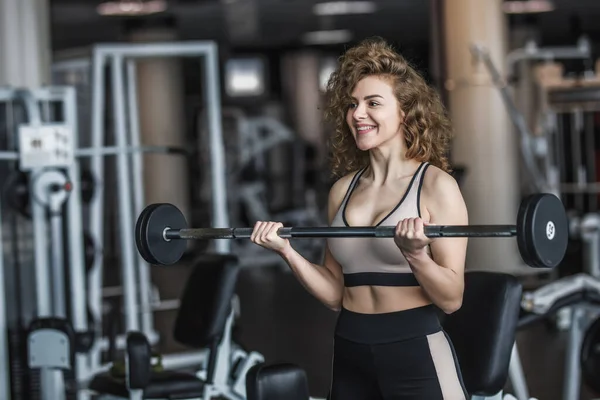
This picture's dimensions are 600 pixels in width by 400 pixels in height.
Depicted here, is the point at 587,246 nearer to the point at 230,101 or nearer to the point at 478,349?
the point at 478,349

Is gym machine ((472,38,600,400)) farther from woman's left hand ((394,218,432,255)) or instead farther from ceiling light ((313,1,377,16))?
ceiling light ((313,1,377,16))

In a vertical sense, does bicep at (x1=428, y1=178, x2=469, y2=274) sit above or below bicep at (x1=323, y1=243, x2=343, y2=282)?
above

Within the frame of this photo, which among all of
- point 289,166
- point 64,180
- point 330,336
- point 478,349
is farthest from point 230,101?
point 478,349

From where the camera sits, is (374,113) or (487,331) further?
(487,331)

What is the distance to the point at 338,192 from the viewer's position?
6.59 feet

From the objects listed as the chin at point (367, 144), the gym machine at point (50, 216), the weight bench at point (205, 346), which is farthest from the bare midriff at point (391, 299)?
the gym machine at point (50, 216)

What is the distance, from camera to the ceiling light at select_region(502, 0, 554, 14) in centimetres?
1178

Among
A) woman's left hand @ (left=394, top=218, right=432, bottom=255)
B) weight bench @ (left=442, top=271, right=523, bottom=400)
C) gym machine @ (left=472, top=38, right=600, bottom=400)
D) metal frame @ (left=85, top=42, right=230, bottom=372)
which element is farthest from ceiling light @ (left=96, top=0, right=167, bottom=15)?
woman's left hand @ (left=394, top=218, right=432, bottom=255)

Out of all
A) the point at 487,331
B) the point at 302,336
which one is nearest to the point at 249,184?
the point at 302,336

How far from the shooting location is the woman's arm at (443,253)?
1742mm

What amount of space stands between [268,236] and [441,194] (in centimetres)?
32

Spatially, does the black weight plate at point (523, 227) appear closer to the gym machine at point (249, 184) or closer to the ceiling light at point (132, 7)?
the gym machine at point (249, 184)

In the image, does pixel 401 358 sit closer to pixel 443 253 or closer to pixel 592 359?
pixel 443 253

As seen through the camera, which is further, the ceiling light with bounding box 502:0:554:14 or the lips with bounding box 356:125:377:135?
the ceiling light with bounding box 502:0:554:14
